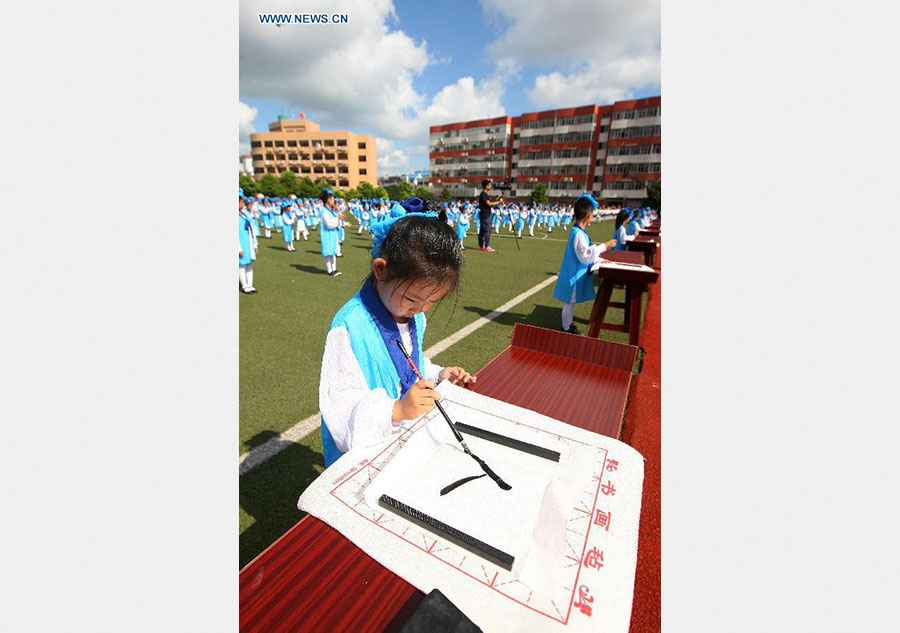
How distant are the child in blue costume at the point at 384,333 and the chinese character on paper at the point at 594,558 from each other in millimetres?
445

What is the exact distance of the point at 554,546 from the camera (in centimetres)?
71

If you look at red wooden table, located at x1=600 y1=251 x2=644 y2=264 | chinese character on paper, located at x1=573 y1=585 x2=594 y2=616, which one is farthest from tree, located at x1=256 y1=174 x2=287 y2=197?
chinese character on paper, located at x1=573 y1=585 x2=594 y2=616

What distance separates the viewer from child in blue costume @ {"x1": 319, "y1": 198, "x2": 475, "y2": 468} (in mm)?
960

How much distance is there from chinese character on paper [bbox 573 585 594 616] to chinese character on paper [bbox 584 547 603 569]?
0.05 meters

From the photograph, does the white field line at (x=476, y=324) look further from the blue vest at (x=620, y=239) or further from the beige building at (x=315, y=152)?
the beige building at (x=315, y=152)

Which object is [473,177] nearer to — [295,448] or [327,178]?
[327,178]

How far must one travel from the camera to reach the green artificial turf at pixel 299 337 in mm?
2016

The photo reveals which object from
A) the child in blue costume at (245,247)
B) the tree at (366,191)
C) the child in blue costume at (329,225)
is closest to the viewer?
the child in blue costume at (245,247)

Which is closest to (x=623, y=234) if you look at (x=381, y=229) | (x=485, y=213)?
(x=485, y=213)

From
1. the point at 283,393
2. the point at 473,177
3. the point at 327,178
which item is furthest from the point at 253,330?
the point at 327,178

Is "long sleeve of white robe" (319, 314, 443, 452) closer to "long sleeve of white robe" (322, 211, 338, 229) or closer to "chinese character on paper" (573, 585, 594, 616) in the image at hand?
"chinese character on paper" (573, 585, 594, 616)

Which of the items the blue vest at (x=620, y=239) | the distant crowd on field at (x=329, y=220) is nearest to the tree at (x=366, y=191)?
the distant crowd on field at (x=329, y=220)

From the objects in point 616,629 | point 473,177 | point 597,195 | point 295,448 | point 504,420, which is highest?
point 473,177

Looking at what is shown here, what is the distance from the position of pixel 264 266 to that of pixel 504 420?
9.34 m
